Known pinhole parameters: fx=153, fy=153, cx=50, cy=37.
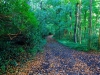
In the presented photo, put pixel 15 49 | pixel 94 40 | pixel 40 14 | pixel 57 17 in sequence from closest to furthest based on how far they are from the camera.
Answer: pixel 15 49 → pixel 94 40 → pixel 40 14 → pixel 57 17

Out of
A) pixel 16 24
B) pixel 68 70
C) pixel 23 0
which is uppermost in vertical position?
pixel 23 0

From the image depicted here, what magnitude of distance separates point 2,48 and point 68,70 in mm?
4260

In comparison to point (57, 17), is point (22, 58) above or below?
below

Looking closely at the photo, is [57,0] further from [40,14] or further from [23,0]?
[23,0]

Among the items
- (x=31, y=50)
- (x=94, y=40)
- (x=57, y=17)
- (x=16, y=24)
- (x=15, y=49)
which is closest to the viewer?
(x=16, y=24)

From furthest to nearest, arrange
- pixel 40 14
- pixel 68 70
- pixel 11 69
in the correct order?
pixel 40 14, pixel 68 70, pixel 11 69

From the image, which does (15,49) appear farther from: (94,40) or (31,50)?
(94,40)

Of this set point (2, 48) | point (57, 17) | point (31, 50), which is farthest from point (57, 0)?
point (2, 48)

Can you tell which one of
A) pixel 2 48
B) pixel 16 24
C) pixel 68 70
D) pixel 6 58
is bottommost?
pixel 68 70

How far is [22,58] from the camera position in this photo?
10430 mm

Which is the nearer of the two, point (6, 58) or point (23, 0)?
point (23, 0)

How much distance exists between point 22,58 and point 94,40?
9.87 m

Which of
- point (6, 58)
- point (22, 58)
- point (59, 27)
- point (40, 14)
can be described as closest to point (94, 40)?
point (40, 14)

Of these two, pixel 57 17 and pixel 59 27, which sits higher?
pixel 57 17
